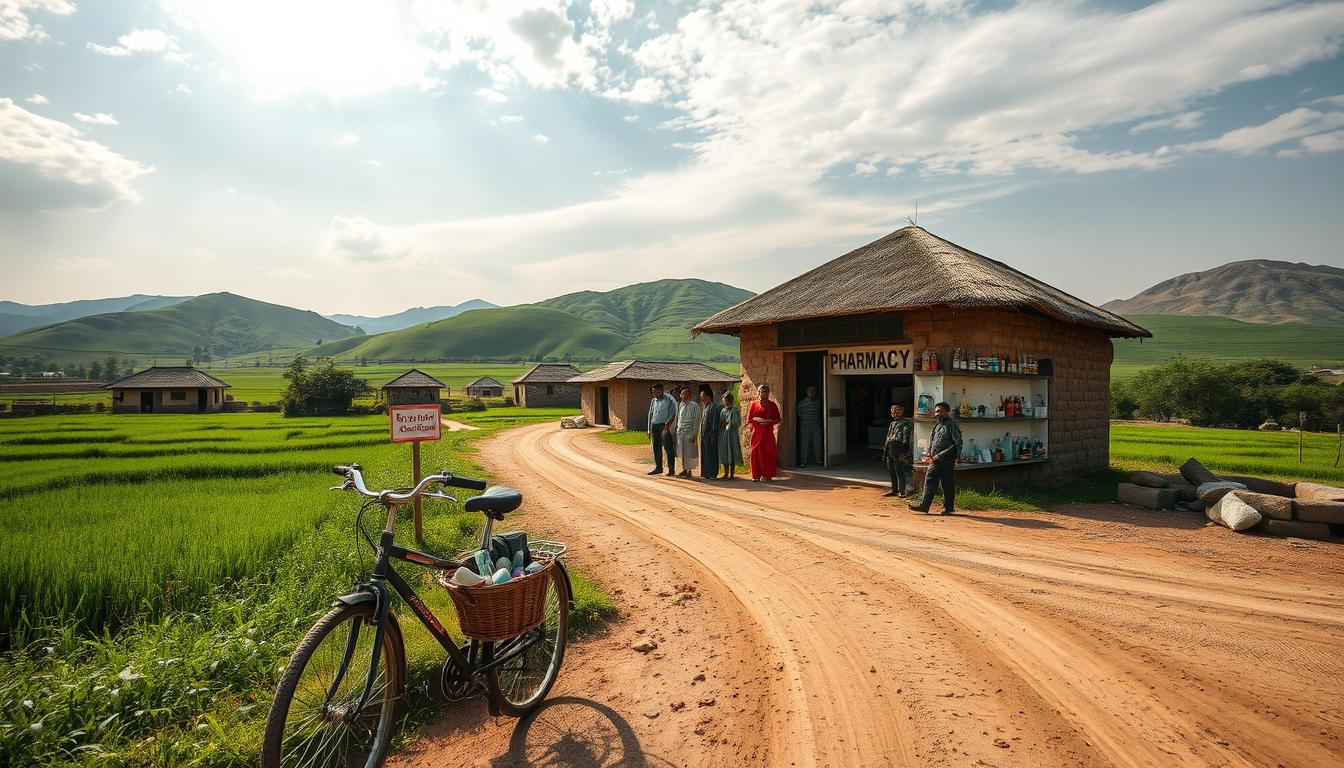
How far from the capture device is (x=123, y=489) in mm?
10594

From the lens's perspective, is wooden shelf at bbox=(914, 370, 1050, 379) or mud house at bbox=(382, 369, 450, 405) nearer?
wooden shelf at bbox=(914, 370, 1050, 379)

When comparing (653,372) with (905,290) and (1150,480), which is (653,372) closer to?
(905,290)

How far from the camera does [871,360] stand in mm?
11711

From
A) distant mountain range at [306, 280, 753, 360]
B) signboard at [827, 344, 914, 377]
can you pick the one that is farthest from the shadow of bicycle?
distant mountain range at [306, 280, 753, 360]

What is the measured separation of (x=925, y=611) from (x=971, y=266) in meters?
7.87

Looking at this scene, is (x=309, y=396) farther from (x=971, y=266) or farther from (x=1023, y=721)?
(x=1023, y=721)

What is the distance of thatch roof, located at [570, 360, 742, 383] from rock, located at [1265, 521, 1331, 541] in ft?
70.6

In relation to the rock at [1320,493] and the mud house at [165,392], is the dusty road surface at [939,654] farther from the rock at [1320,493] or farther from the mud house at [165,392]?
the mud house at [165,392]

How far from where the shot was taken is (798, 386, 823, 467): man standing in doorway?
13133mm

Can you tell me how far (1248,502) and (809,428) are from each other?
6.93 m

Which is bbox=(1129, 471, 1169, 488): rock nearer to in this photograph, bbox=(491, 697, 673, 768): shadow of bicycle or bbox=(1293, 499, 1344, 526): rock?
bbox=(1293, 499, 1344, 526): rock

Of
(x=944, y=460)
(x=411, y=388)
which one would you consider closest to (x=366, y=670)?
(x=944, y=460)

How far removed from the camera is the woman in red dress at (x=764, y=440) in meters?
11.9

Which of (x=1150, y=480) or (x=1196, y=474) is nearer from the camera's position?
(x=1150, y=480)
